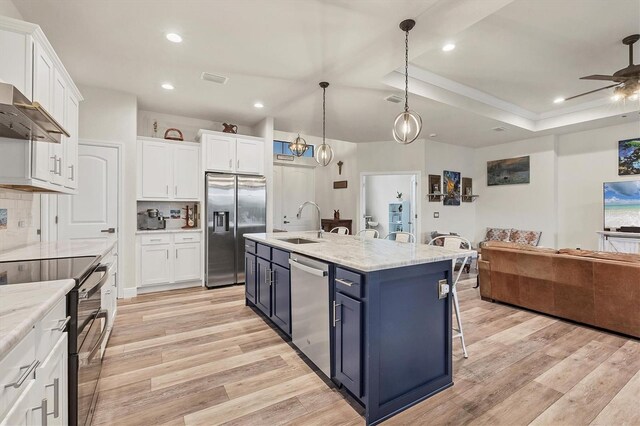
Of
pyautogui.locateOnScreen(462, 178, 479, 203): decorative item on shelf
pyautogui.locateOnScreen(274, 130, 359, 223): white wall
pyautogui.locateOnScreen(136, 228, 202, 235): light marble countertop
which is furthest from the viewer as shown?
pyautogui.locateOnScreen(274, 130, 359, 223): white wall

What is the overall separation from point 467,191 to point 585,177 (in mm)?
2176

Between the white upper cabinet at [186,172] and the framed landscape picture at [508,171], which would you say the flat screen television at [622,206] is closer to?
the framed landscape picture at [508,171]

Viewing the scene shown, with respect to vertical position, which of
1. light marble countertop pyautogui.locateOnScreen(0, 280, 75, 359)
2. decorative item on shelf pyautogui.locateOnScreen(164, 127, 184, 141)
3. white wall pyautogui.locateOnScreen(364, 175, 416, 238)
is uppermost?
decorative item on shelf pyautogui.locateOnScreen(164, 127, 184, 141)

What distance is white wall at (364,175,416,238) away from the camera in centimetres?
773

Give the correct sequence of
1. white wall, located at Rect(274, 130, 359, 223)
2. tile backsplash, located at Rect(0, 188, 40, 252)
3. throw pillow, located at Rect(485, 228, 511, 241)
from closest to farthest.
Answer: tile backsplash, located at Rect(0, 188, 40, 252), throw pillow, located at Rect(485, 228, 511, 241), white wall, located at Rect(274, 130, 359, 223)

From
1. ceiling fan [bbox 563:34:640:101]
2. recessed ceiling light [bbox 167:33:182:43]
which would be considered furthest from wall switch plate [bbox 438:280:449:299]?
recessed ceiling light [bbox 167:33:182:43]

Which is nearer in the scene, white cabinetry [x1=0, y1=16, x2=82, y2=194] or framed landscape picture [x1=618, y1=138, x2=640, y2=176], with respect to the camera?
white cabinetry [x1=0, y1=16, x2=82, y2=194]

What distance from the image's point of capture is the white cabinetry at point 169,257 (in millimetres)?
4367

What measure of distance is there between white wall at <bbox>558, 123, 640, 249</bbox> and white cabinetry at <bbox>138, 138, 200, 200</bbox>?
7137 mm

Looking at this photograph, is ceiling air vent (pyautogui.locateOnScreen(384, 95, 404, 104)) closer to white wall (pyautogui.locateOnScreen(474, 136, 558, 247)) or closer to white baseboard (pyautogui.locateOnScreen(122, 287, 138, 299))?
white wall (pyautogui.locateOnScreen(474, 136, 558, 247))

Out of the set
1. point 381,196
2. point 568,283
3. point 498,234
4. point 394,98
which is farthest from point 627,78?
point 381,196

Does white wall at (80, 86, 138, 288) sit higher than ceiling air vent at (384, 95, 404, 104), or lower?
lower

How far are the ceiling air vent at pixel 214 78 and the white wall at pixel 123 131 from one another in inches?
53.1

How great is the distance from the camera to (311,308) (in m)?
2.32
